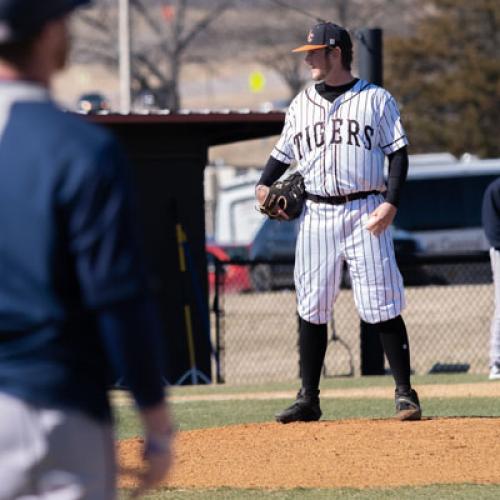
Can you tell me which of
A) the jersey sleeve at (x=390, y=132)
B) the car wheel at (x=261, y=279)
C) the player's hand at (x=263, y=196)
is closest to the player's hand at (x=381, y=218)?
the jersey sleeve at (x=390, y=132)

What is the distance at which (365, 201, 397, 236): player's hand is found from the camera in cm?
671

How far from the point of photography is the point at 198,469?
20.1 ft

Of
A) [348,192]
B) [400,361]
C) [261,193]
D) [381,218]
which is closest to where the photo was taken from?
[381,218]

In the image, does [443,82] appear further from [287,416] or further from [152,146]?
[287,416]

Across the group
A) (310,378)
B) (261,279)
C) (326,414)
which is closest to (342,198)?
(310,378)

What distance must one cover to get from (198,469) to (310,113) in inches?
77.1

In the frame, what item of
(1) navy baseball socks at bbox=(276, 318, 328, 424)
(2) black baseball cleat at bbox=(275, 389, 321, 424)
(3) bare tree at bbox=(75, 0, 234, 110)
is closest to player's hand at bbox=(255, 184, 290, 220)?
(1) navy baseball socks at bbox=(276, 318, 328, 424)

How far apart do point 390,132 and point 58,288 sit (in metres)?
4.37

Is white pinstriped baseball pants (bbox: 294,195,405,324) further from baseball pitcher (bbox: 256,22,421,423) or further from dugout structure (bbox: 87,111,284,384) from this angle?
dugout structure (bbox: 87,111,284,384)

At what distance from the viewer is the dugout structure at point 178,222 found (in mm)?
13586

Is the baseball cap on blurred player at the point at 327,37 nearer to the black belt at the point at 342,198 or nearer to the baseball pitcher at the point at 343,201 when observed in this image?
the baseball pitcher at the point at 343,201

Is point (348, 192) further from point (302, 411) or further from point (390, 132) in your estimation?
point (302, 411)

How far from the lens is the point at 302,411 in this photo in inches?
279

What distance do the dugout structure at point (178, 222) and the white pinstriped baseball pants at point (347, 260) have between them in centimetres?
663
